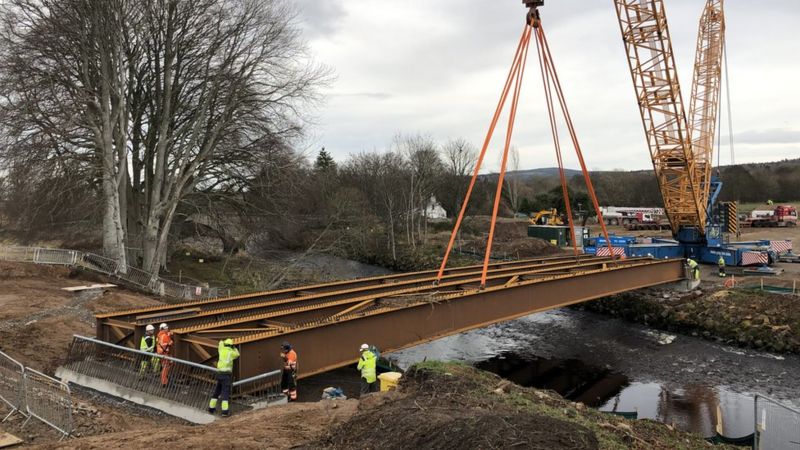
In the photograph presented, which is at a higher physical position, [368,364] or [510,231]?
[510,231]

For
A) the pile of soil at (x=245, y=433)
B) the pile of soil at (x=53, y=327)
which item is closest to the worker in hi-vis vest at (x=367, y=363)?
the pile of soil at (x=245, y=433)

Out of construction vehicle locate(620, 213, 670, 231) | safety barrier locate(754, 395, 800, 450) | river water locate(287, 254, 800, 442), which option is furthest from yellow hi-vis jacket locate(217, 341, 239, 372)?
construction vehicle locate(620, 213, 670, 231)

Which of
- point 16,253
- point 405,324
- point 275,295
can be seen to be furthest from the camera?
point 16,253

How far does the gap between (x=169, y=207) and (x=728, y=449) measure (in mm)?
22286

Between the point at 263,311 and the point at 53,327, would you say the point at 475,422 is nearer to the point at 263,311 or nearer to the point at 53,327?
the point at 263,311

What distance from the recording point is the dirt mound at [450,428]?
227 inches

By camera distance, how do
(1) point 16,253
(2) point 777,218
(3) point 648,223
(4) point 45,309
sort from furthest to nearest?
(3) point 648,223 < (2) point 777,218 < (1) point 16,253 < (4) point 45,309

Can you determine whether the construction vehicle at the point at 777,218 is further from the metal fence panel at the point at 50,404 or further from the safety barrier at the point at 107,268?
the metal fence panel at the point at 50,404

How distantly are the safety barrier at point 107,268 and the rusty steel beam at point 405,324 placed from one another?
42.1 ft

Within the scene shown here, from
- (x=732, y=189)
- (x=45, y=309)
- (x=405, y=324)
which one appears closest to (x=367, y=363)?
(x=405, y=324)

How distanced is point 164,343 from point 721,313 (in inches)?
810

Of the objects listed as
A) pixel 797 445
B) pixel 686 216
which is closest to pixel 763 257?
pixel 686 216

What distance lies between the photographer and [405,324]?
1191 centimetres

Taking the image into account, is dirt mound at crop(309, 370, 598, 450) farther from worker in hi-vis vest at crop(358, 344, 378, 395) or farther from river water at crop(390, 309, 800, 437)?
river water at crop(390, 309, 800, 437)
